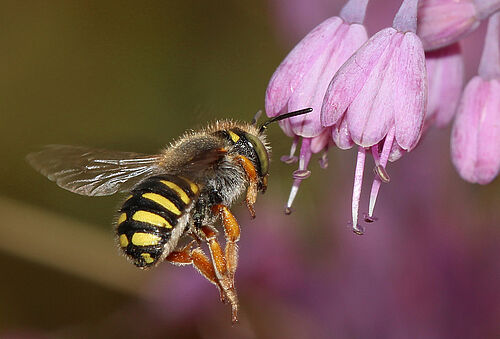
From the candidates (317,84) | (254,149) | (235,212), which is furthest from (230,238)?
(235,212)

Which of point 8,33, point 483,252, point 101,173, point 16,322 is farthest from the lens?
point 8,33

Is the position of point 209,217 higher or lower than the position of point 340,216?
higher

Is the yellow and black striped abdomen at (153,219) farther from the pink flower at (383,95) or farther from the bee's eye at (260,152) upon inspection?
the pink flower at (383,95)

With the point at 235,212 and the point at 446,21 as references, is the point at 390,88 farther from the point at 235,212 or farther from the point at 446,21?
the point at 235,212

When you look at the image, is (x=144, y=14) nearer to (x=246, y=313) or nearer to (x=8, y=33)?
(x=8, y=33)

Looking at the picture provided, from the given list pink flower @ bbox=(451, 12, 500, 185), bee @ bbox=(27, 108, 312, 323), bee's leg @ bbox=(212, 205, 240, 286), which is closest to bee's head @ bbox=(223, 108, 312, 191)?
bee @ bbox=(27, 108, 312, 323)

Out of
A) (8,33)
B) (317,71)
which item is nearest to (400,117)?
(317,71)

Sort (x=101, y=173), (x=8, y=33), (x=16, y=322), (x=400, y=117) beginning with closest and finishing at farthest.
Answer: (x=400, y=117)
(x=101, y=173)
(x=16, y=322)
(x=8, y=33)
